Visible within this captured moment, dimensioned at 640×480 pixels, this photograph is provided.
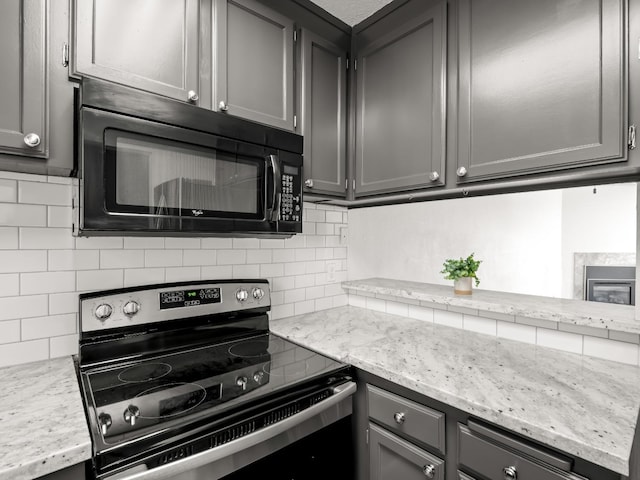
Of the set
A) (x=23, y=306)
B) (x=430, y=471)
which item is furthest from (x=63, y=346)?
(x=430, y=471)

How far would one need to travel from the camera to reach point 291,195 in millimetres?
1320

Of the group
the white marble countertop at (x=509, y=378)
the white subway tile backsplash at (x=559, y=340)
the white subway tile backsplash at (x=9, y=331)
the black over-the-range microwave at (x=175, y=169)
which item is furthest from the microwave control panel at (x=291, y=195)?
the white subway tile backsplash at (x=559, y=340)

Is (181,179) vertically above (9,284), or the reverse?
(181,179)

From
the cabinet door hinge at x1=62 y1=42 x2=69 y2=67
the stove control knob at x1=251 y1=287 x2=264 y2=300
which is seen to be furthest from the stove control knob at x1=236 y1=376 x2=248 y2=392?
the cabinet door hinge at x1=62 y1=42 x2=69 y2=67

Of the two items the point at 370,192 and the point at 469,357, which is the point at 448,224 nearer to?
the point at 370,192

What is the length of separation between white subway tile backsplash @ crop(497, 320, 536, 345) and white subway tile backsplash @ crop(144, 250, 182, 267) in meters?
1.42

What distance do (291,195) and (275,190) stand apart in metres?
0.08

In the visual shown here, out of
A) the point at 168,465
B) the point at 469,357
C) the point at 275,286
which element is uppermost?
the point at 275,286

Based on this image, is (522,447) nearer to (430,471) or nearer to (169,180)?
(430,471)

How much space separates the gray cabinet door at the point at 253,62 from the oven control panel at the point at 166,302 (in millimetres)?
735

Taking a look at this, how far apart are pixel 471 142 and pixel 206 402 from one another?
1.26m

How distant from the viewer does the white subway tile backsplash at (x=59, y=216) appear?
1.17 metres

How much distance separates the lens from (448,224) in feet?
6.00

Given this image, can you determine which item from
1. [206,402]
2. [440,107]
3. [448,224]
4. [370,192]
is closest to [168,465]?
[206,402]
